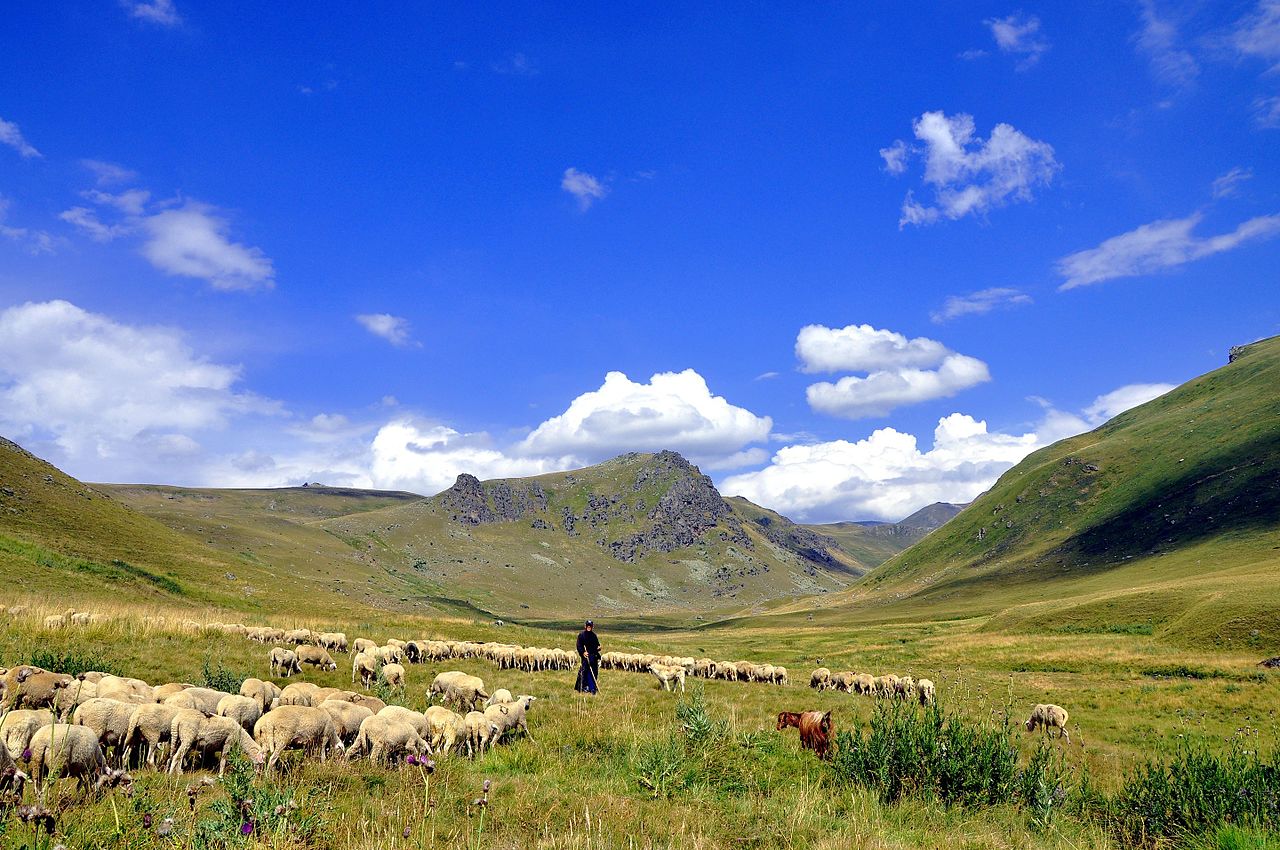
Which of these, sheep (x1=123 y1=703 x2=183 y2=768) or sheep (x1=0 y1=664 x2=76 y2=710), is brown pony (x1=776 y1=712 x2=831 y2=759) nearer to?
sheep (x1=123 y1=703 x2=183 y2=768)

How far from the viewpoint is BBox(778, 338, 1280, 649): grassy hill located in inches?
2184

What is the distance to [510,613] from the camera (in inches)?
6403

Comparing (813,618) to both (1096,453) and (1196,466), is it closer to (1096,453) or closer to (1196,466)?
(1196,466)

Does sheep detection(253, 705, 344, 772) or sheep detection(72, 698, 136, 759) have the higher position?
sheep detection(72, 698, 136, 759)

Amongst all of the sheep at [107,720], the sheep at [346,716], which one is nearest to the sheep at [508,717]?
the sheep at [346,716]

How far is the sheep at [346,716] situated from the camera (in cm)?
1062

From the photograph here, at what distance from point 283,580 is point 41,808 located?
78.5 meters

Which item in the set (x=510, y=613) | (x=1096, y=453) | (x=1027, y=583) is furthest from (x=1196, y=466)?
(x=510, y=613)

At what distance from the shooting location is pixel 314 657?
22.2 meters

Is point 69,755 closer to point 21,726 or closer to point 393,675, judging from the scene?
point 21,726

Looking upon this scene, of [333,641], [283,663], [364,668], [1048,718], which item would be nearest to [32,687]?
[283,663]

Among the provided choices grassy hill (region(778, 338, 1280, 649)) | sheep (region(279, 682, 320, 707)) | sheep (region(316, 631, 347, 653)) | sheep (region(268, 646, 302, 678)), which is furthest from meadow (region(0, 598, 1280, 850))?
grassy hill (region(778, 338, 1280, 649))

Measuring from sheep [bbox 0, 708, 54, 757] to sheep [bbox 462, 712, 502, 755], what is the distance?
579 centimetres

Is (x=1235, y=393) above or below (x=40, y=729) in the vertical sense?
above
